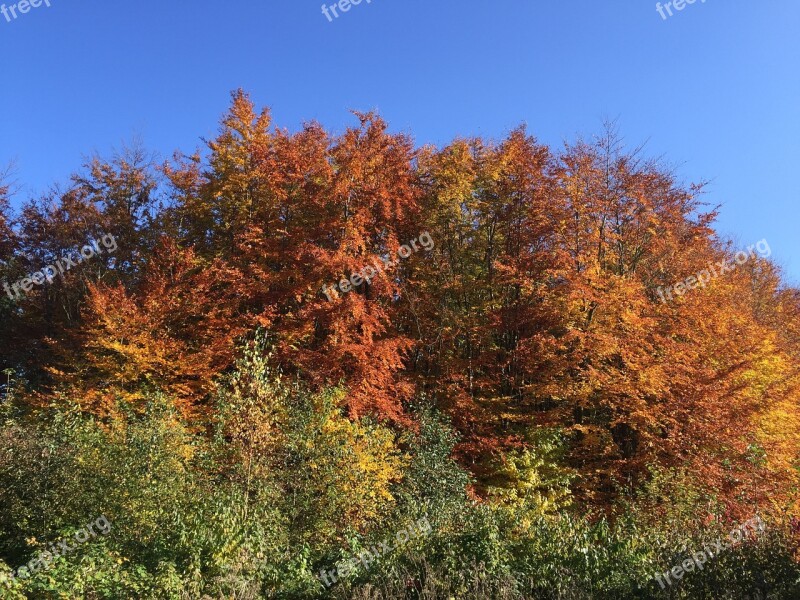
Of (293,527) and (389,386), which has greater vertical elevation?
(389,386)

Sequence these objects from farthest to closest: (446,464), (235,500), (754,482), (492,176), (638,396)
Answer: (492,176) → (638,396) → (754,482) → (446,464) → (235,500)

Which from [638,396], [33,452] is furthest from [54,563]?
[638,396]

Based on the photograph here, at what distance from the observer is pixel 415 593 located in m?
6.89

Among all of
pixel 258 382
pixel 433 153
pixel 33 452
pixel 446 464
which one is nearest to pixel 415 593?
pixel 258 382

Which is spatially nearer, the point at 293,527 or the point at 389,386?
the point at 293,527

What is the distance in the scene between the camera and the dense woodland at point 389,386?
24.2 feet

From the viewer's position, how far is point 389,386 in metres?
17.0

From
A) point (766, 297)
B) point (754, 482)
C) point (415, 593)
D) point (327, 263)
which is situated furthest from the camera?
point (766, 297)

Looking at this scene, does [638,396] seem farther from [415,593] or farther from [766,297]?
[766,297]

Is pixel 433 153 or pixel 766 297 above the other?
pixel 433 153

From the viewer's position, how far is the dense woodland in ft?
24.2

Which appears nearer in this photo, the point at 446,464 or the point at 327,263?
the point at 446,464

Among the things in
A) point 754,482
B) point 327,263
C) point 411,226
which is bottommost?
point 754,482

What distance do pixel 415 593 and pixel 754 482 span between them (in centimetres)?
1245
